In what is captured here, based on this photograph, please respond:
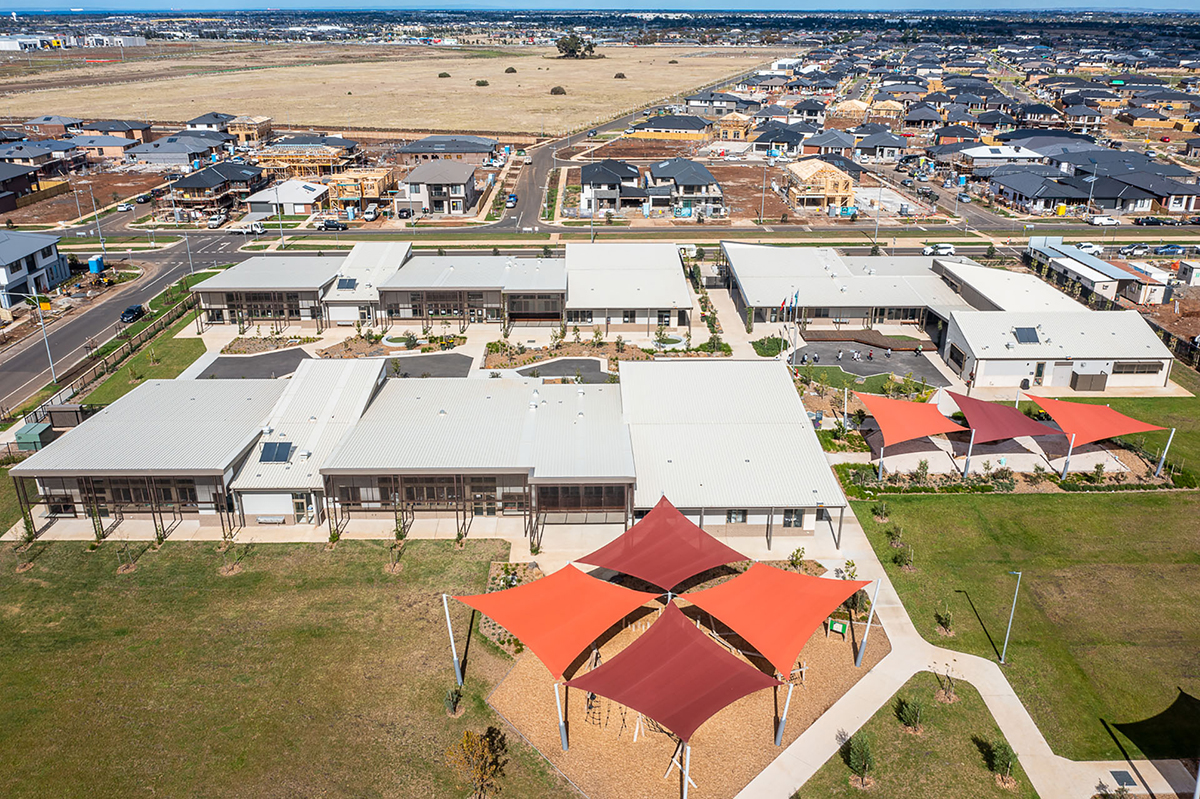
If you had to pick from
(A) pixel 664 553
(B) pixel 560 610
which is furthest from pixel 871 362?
(B) pixel 560 610

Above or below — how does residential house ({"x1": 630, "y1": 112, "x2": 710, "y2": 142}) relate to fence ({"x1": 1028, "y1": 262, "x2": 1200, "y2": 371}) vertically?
above

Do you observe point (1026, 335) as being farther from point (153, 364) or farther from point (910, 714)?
point (153, 364)

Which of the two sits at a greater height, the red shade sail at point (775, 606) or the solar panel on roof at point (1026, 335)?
the solar panel on roof at point (1026, 335)

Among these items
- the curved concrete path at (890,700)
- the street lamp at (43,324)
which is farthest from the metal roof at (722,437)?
the street lamp at (43,324)

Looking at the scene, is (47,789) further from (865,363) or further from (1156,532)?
(865,363)

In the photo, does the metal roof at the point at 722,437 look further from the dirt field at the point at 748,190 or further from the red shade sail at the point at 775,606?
the dirt field at the point at 748,190

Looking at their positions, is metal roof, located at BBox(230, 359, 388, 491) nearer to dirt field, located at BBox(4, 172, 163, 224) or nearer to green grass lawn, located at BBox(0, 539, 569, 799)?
green grass lawn, located at BBox(0, 539, 569, 799)

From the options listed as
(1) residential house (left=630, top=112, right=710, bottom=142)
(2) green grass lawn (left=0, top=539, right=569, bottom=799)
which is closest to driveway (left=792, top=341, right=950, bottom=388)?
(2) green grass lawn (left=0, top=539, right=569, bottom=799)
